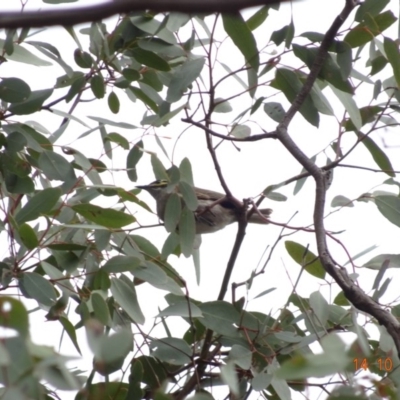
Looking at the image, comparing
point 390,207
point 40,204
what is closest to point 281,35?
point 390,207

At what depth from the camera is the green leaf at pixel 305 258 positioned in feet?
Answer: 8.79

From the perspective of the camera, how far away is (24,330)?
1213 millimetres

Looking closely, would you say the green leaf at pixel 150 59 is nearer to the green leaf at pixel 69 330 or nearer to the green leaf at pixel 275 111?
the green leaf at pixel 275 111

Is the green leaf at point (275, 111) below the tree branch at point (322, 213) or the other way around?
the other way around

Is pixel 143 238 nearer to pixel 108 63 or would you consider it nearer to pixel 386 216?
pixel 108 63

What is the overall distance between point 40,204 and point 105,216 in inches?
9.8

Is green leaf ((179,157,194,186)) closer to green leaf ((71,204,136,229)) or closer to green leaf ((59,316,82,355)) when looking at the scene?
green leaf ((71,204,136,229))

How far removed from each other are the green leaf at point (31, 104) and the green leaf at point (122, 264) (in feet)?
2.40

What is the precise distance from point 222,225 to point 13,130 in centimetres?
205

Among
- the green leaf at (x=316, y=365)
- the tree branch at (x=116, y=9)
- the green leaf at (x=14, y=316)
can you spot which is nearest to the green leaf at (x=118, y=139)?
the green leaf at (x=14, y=316)

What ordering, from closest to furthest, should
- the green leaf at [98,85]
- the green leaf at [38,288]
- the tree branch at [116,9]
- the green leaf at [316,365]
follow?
the tree branch at [116,9] → the green leaf at [316,365] → the green leaf at [38,288] → the green leaf at [98,85]

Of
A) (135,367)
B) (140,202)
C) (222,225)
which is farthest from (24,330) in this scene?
(222,225)

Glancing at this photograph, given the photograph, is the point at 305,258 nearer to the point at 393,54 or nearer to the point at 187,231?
the point at 187,231

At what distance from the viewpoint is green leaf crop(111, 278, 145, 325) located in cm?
256
